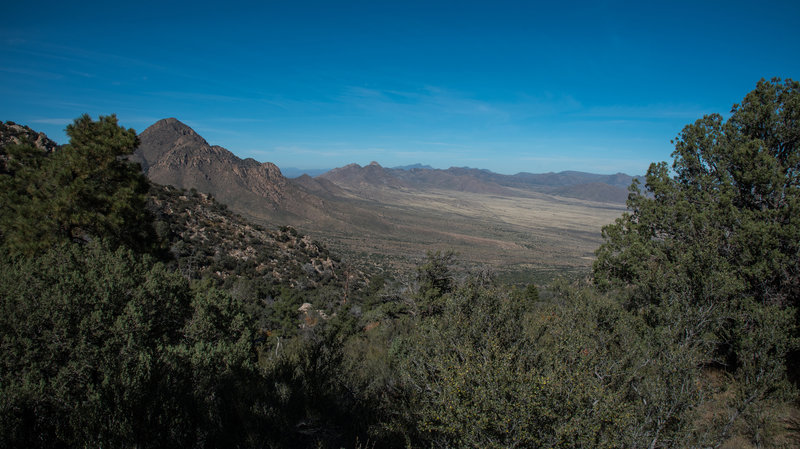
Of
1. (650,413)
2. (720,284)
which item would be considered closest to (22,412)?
(650,413)

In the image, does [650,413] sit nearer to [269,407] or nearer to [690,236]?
[269,407]

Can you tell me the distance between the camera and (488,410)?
5211mm

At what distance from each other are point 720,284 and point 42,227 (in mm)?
20339

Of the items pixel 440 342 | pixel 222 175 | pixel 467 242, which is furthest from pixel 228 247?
pixel 467 242

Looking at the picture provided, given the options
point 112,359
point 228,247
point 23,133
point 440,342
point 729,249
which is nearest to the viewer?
point 112,359

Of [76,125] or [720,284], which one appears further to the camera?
[76,125]

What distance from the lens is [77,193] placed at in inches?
468

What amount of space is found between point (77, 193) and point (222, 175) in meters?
114

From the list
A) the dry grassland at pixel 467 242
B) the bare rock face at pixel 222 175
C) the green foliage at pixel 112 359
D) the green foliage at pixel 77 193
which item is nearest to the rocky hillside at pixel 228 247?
the green foliage at pixel 77 193

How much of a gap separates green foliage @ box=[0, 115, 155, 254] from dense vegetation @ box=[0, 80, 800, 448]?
0.22ft

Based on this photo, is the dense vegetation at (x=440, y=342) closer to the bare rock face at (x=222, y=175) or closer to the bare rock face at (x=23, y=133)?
the bare rock face at (x=23, y=133)

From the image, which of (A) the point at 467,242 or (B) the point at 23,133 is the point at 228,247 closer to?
(B) the point at 23,133

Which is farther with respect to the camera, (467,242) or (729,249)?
(467,242)

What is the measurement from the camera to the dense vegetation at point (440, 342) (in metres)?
5.25
